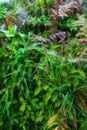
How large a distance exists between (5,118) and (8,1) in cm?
175

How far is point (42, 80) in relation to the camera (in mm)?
2900

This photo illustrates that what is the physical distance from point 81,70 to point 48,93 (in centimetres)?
38

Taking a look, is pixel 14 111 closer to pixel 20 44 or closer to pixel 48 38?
pixel 20 44

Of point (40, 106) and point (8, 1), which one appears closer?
point (40, 106)

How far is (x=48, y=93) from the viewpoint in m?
2.84

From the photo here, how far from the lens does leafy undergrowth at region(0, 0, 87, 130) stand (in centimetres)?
277

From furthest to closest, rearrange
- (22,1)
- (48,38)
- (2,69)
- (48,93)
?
(22,1), (48,38), (2,69), (48,93)

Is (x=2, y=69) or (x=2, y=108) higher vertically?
(x=2, y=69)

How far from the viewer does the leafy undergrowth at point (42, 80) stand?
277 centimetres

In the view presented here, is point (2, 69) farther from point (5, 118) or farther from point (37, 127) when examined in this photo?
point (37, 127)

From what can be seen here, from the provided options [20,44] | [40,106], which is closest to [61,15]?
[20,44]

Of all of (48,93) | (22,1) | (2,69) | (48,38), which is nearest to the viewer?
(48,93)

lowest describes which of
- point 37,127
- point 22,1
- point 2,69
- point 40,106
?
point 37,127

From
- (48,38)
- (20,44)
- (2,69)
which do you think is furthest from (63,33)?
(2,69)
